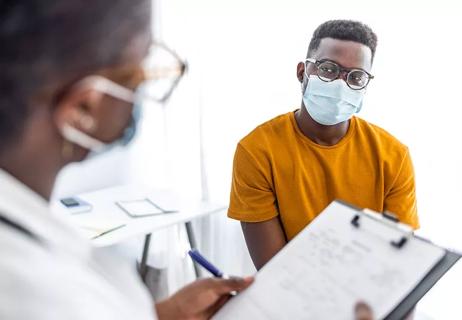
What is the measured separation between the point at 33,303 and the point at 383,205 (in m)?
1.08

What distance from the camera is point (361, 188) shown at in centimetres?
129

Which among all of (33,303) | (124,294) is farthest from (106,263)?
(33,303)

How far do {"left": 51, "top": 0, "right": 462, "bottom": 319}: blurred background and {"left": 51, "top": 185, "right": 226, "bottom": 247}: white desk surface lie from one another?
0.20 m

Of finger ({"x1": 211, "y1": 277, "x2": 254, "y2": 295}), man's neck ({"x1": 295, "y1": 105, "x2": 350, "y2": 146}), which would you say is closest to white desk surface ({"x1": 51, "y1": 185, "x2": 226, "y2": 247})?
man's neck ({"x1": 295, "y1": 105, "x2": 350, "y2": 146})

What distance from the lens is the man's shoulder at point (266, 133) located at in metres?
1.30

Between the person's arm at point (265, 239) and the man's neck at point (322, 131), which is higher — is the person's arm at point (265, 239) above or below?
below

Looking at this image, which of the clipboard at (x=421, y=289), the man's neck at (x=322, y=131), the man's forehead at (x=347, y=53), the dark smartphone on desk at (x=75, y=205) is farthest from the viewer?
the dark smartphone on desk at (x=75, y=205)

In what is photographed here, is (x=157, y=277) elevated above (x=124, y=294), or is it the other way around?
(x=124, y=294)

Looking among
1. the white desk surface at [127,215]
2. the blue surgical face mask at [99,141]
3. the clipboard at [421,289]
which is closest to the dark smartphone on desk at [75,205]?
the white desk surface at [127,215]

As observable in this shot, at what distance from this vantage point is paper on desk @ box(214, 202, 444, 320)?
2.31ft

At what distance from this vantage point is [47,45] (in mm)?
449

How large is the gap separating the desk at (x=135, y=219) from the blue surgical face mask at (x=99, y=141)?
3.17ft

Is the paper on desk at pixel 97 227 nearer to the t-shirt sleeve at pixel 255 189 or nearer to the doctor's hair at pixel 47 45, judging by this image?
the t-shirt sleeve at pixel 255 189

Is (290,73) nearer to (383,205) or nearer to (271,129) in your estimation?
(271,129)
